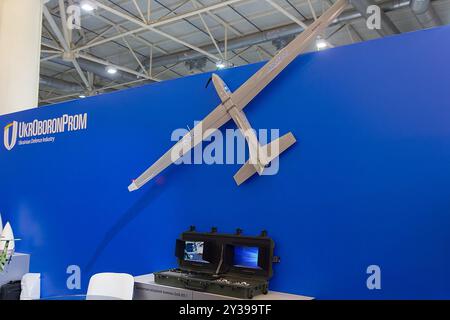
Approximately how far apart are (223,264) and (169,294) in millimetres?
425

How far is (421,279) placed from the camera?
228 cm

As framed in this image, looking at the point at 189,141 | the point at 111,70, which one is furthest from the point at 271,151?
the point at 111,70

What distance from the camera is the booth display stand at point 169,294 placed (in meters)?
2.59

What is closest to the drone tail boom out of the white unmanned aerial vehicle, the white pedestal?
the white unmanned aerial vehicle

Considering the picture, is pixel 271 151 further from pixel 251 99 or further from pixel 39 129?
pixel 39 129

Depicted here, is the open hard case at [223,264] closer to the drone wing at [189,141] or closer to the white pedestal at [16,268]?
the drone wing at [189,141]

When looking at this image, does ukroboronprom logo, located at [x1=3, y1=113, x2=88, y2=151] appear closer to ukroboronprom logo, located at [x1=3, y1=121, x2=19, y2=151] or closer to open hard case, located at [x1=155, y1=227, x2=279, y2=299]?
ukroboronprom logo, located at [x1=3, y1=121, x2=19, y2=151]

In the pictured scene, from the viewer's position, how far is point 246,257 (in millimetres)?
2832

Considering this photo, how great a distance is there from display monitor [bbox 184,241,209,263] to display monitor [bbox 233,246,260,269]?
26 cm

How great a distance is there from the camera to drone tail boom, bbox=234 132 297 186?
2.80 meters

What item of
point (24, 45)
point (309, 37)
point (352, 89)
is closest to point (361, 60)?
point (352, 89)

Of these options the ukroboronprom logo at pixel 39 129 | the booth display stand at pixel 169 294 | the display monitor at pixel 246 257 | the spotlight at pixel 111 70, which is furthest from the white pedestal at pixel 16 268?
the spotlight at pixel 111 70

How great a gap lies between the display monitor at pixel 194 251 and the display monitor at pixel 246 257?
0.86 ft
